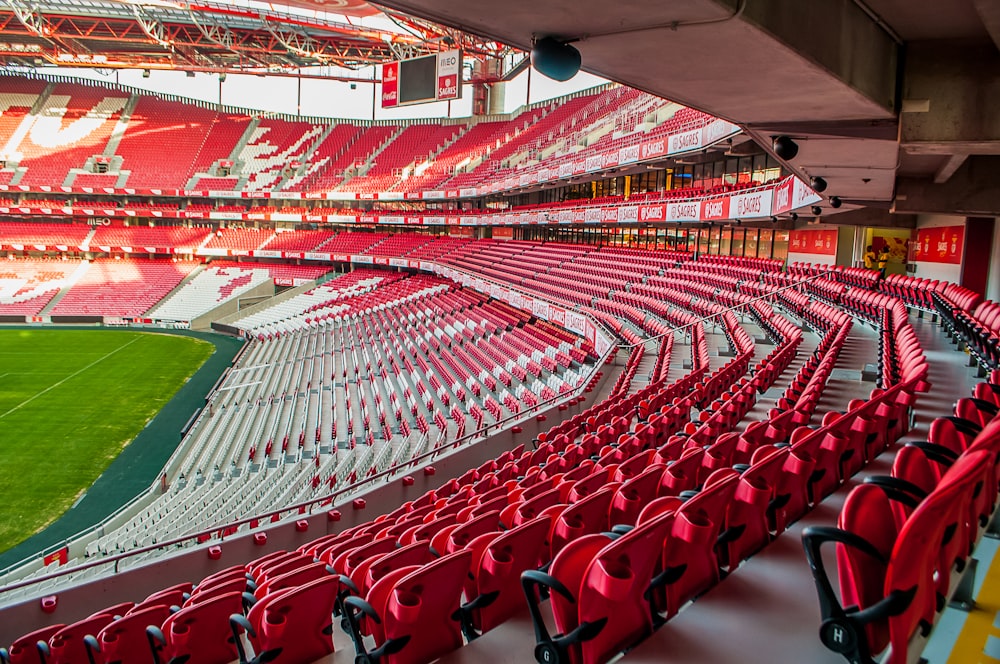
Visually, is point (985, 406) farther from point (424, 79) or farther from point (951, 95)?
point (424, 79)

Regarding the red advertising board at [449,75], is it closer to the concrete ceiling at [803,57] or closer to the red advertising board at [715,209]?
the red advertising board at [715,209]

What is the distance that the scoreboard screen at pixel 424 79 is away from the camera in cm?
3147

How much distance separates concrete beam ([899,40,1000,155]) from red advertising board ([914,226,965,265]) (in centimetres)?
1110

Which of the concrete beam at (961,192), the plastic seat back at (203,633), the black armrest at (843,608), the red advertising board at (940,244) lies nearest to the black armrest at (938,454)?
the black armrest at (843,608)

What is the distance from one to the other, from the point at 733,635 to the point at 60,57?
46.1 meters

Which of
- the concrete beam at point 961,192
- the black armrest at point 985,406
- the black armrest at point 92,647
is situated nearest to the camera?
A: the black armrest at point 985,406

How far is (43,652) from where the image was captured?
4.63 meters

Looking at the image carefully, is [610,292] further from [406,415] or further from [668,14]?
[668,14]

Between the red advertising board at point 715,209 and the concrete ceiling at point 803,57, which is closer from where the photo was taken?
the concrete ceiling at point 803,57

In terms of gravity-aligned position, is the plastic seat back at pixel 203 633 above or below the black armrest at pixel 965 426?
below

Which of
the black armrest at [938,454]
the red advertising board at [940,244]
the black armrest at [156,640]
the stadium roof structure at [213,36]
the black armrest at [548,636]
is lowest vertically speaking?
the black armrest at [156,640]

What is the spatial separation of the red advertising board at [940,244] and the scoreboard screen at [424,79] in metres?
20.6

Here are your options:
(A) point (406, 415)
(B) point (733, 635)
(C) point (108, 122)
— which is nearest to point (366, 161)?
(C) point (108, 122)

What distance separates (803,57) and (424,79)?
31491 mm
